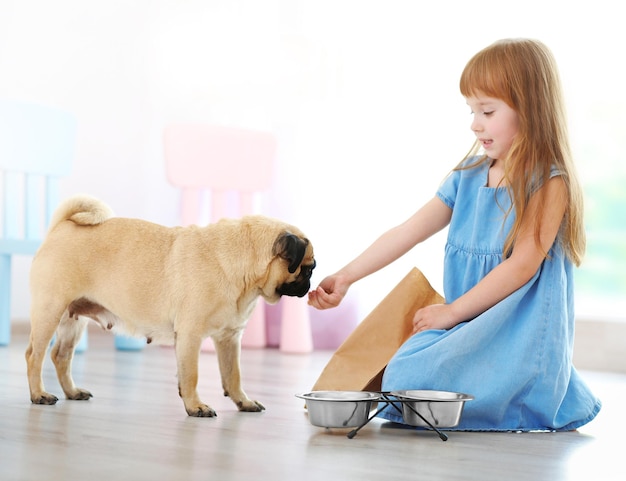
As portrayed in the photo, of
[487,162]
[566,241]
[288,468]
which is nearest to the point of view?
[288,468]

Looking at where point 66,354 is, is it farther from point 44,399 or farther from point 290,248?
point 290,248

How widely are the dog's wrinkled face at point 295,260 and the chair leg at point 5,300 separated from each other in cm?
175

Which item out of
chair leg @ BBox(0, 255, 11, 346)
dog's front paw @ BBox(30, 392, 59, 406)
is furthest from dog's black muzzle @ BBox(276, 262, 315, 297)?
chair leg @ BBox(0, 255, 11, 346)

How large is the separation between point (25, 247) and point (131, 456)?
1.93 meters

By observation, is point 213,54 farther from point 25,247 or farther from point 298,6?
point 25,247

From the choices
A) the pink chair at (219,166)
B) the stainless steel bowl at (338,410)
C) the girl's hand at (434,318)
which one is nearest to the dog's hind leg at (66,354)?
the stainless steel bowl at (338,410)

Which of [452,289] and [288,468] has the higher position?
[452,289]

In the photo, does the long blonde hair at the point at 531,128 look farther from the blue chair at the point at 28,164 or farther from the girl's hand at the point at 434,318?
the blue chair at the point at 28,164

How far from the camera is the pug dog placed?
177cm

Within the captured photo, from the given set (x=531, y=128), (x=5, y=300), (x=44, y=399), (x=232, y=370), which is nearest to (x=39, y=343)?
(x=44, y=399)

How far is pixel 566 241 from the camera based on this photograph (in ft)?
5.82

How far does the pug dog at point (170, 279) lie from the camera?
5.82 feet

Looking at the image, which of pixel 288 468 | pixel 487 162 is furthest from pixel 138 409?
pixel 487 162

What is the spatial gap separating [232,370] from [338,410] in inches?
15.5
